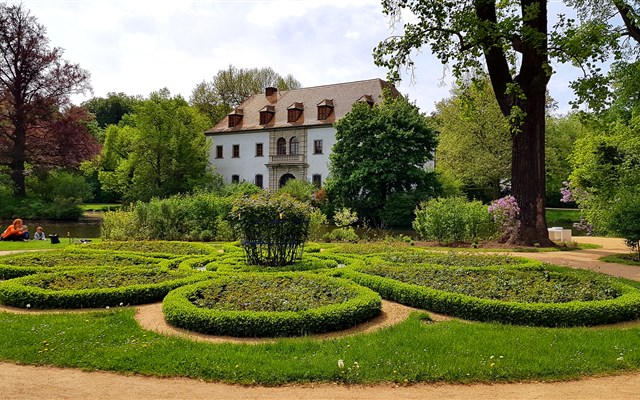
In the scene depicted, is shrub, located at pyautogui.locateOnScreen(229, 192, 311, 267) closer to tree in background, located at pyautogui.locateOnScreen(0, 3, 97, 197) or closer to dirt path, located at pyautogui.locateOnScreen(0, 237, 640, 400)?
dirt path, located at pyautogui.locateOnScreen(0, 237, 640, 400)

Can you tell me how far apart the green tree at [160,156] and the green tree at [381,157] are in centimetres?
1395

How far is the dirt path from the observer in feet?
15.3

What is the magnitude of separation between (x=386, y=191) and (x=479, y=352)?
2872cm

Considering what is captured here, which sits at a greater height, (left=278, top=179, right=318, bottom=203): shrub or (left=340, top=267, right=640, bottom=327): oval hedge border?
(left=278, top=179, right=318, bottom=203): shrub

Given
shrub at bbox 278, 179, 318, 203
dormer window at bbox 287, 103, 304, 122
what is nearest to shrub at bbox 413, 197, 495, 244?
shrub at bbox 278, 179, 318, 203

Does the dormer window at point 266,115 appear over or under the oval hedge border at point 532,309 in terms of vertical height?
over

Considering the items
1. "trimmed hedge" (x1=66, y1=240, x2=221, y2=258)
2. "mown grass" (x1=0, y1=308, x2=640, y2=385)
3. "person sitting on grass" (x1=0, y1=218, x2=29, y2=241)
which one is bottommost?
"mown grass" (x1=0, y1=308, x2=640, y2=385)

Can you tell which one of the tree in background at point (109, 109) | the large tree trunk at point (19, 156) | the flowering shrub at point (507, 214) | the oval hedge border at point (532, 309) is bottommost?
the oval hedge border at point (532, 309)

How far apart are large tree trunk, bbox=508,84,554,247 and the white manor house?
2452cm

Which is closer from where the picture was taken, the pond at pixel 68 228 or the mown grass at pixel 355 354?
the mown grass at pixel 355 354

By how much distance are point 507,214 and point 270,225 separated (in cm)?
1099

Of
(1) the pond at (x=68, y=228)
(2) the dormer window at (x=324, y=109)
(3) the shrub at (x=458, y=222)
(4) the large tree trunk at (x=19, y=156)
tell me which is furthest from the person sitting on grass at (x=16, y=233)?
(2) the dormer window at (x=324, y=109)

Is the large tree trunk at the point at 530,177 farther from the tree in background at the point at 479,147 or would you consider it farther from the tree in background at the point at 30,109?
the tree in background at the point at 30,109

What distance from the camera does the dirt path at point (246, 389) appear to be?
4.66 meters
